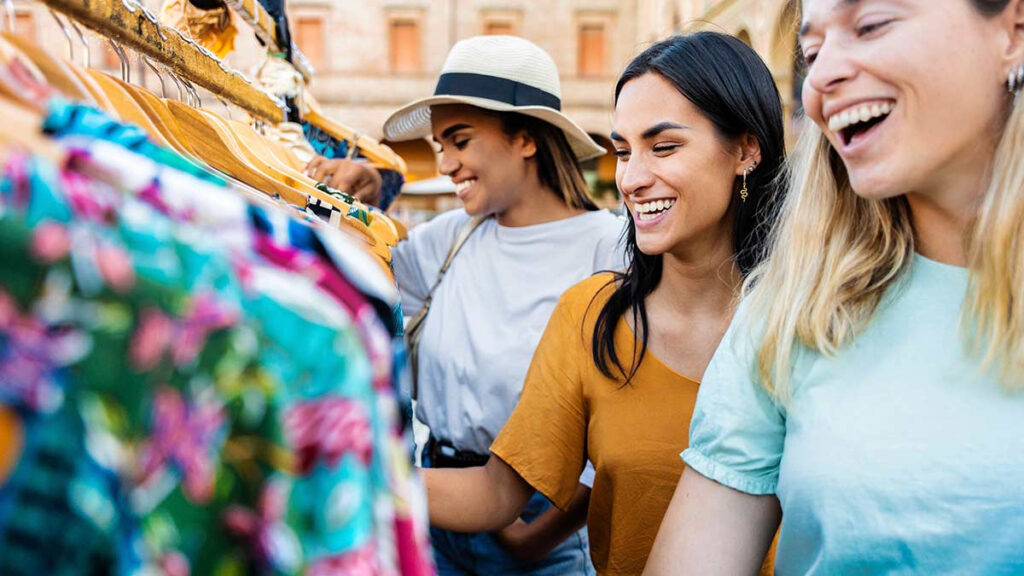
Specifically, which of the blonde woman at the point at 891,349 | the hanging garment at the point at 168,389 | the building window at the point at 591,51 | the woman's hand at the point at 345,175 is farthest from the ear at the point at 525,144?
the building window at the point at 591,51

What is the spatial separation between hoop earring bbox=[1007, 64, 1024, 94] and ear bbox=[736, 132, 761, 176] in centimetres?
64

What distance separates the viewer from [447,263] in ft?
7.03

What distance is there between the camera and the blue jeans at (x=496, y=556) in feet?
5.75

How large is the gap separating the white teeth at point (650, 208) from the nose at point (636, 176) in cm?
3

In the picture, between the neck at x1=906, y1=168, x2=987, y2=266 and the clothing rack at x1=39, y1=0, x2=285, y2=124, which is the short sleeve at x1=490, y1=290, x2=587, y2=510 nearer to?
the neck at x1=906, y1=168, x2=987, y2=266

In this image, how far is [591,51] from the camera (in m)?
17.4

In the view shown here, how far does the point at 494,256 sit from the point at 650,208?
0.74 m

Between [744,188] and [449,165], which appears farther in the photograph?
[449,165]

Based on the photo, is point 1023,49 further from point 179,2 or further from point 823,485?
point 179,2

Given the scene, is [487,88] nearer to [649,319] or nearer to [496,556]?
[649,319]

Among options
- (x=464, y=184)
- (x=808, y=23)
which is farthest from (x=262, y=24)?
(x=808, y=23)

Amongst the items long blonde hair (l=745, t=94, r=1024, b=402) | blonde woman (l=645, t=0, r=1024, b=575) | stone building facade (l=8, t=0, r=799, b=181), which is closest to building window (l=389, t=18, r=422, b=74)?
stone building facade (l=8, t=0, r=799, b=181)

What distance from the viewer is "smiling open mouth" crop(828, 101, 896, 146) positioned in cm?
90

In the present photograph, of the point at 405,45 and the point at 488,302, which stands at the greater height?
the point at 488,302
